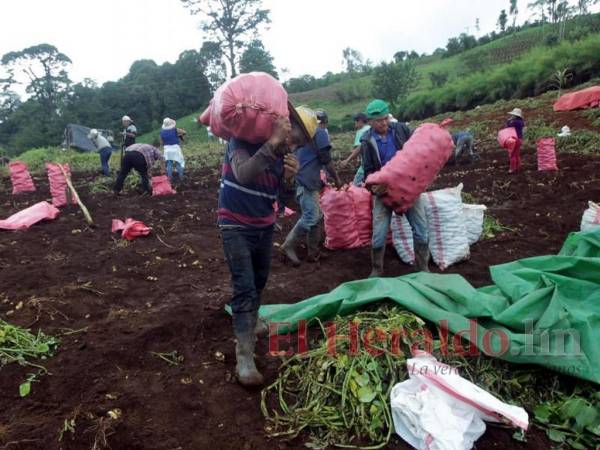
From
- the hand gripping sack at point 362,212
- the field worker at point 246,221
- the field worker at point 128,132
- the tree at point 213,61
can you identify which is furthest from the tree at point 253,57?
the field worker at point 246,221

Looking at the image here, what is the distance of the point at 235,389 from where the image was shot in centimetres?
236

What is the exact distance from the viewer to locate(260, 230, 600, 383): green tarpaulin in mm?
2260

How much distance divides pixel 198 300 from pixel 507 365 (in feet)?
7.44

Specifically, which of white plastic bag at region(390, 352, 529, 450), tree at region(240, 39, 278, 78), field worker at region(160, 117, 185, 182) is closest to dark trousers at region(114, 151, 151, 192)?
field worker at region(160, 117, 185, 182)

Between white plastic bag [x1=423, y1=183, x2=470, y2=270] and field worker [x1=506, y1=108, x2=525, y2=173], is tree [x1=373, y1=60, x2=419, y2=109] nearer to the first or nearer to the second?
field worker [x1=506, y1=108, x2=525, y2=173]

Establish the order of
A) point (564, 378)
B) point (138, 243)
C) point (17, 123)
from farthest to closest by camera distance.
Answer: point (17, 123), point (138, 243), point (564, 378)

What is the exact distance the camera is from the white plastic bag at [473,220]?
4.38 metres

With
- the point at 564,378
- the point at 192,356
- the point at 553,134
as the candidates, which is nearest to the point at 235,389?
the point at 192,356

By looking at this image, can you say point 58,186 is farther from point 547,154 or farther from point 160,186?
point 547,154

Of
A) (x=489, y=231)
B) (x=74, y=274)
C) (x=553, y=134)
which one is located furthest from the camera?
(x=553, y=134)

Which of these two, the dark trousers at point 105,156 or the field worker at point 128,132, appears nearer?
the field worker at point 128,132

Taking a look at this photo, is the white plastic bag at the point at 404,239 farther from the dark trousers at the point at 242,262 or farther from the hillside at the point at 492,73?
the hillside at the point at 492,73

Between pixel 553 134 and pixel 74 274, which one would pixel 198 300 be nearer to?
pixel 74 274

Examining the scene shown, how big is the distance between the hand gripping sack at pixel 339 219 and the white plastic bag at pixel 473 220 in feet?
3.57
